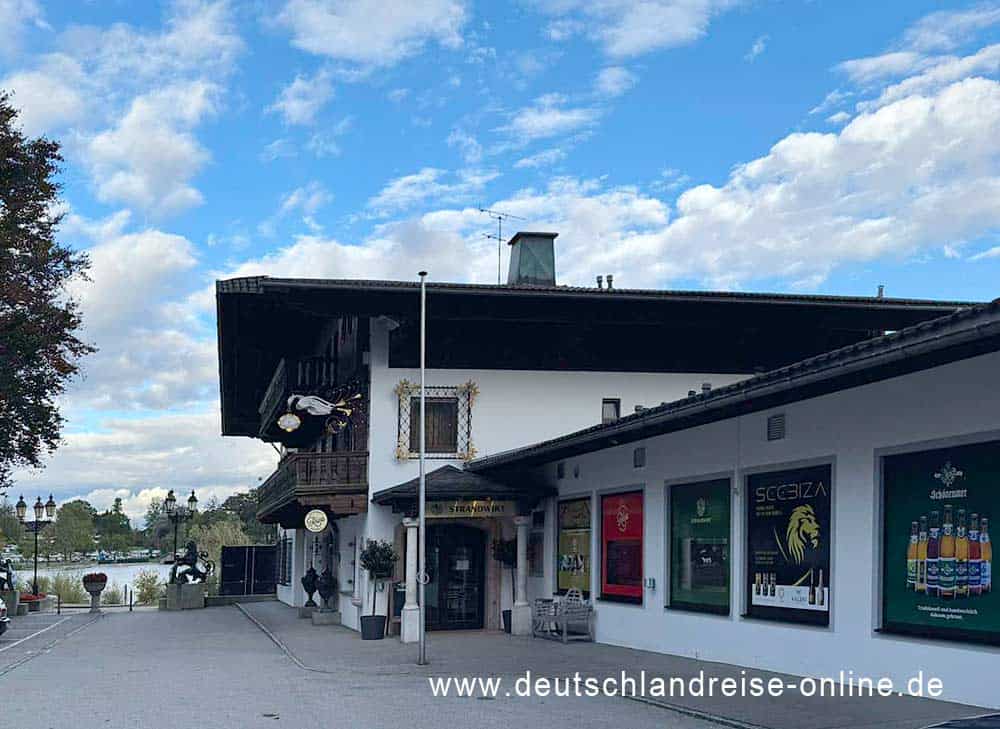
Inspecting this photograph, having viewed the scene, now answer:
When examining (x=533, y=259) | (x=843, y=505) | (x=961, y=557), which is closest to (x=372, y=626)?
(x=533, y=259)

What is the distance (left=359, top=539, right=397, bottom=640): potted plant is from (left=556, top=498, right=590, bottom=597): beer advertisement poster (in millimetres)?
3511

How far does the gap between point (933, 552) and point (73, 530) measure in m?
110

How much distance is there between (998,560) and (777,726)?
2.86 meters

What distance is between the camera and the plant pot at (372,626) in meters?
25.7

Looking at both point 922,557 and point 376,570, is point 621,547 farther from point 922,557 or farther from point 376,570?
point 922,557

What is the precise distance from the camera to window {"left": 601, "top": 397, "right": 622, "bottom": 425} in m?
28.7

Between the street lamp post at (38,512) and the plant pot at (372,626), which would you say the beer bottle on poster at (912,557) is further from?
the street lamp post at (38,512)

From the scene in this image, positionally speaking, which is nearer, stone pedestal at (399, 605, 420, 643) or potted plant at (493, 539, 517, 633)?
stone pedestal at (399, 605, 420, 643)

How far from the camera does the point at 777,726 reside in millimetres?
12438

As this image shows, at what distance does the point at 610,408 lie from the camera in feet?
94.4

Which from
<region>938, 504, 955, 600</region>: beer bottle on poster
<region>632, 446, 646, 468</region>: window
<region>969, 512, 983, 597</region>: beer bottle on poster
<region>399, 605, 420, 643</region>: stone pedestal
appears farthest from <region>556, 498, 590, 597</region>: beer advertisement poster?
<region>969, 512, 983, 597</region>: beer bottle on poster

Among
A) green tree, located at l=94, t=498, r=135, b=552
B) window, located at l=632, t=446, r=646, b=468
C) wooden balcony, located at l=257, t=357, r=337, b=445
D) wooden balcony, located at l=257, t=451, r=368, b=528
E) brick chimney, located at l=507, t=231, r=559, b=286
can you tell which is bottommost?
green tree, located at l=94, t=498, r=135, b=552

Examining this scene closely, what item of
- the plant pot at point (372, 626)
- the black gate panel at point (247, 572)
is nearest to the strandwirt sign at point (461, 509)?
the plant pot at point (372, 626)

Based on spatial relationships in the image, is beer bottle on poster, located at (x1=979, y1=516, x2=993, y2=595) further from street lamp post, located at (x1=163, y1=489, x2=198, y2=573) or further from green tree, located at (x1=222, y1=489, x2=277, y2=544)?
green tree, located at (x1=222, y1=489, x2=277, y2=544)
